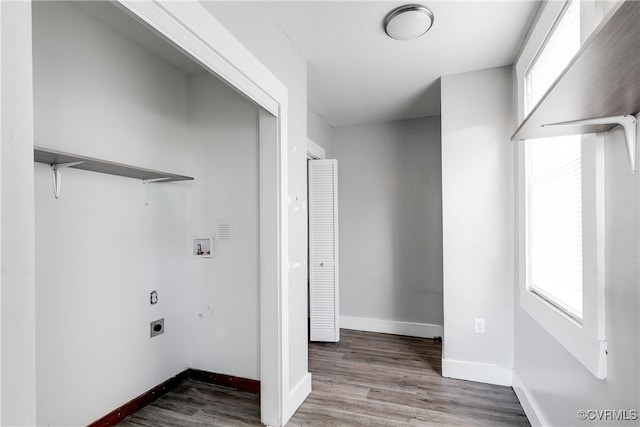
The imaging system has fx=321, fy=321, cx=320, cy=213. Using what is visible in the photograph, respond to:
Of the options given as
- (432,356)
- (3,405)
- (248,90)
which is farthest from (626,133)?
(432,356)

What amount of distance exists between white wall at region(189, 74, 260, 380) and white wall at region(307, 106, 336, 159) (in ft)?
A: 3.39

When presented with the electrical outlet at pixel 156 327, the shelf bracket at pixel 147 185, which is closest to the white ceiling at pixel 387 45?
the shelf bracket at pixel 147 185

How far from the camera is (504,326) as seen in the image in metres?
2.58

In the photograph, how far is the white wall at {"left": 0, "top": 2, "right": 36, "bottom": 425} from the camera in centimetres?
70

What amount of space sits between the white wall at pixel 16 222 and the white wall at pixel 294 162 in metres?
1.17

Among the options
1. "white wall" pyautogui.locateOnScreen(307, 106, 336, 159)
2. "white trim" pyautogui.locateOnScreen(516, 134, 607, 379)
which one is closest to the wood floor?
"white trim" pyautogui.locateOnScreen(516, 134, 607, 379)

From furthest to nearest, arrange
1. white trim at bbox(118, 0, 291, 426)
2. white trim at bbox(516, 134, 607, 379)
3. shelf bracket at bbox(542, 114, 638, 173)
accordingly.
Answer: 1. white trim at bbox(118, 0, 291, 426)
2. white trim at bbox(516, 134, 607, 379)
3. shelf bracket at bbox(542, 114, 638, 173)

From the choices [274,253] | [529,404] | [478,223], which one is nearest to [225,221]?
[274,253]

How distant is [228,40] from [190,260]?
181cm

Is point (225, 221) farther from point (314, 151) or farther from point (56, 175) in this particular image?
point (314, 151)

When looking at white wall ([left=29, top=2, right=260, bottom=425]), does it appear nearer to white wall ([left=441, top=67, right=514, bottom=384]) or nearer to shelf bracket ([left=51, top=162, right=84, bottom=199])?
shelf bracket ([left=51, top=162, right=84, bottom=199])

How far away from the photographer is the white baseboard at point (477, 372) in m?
2.57

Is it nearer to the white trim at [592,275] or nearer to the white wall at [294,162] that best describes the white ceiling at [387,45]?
the white wall at [294,162]

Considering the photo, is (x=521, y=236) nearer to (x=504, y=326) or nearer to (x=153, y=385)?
(x=504, y=326)
